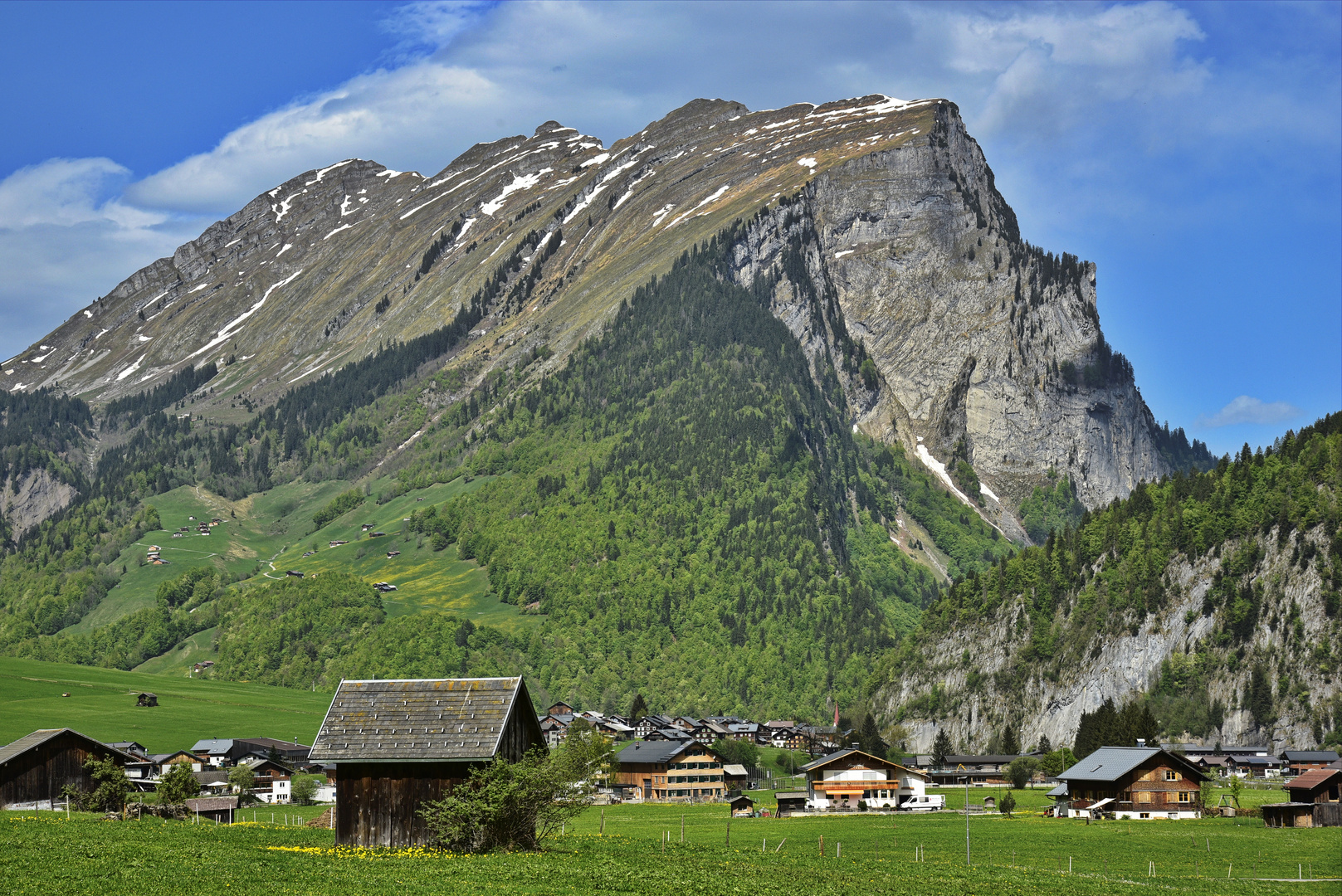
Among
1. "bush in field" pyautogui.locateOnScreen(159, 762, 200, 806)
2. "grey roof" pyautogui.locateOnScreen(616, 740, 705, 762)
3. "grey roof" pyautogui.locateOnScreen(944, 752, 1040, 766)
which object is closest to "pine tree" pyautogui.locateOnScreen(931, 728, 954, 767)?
"grey roof" pyautogui.locateOnScreen(944, 752, 1040, 766)

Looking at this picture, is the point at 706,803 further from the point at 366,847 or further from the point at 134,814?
the point at 366,847

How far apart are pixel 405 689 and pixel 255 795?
95.5 meters

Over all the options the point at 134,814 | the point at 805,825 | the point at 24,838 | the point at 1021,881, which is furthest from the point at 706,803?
the point at 24,838

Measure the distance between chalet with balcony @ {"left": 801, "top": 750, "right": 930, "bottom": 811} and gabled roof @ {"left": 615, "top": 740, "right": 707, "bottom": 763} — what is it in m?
27.6

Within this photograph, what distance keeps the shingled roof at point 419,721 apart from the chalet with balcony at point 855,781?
270ft

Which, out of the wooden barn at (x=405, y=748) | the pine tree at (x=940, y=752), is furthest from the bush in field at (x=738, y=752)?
the wooden barn at (x=405, y=748)

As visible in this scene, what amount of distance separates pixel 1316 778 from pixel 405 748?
7133 cm

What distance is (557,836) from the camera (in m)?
60.5

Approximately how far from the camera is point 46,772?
7950 cm

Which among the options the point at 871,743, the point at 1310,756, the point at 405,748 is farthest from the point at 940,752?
the point at 405,748

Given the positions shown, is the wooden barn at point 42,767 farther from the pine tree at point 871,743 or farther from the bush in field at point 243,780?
the pine tree at point 871,743

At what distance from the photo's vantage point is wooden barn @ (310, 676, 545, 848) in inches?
2028

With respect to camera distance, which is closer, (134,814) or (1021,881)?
(1021,881)

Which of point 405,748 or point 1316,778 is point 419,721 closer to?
point 405,748
